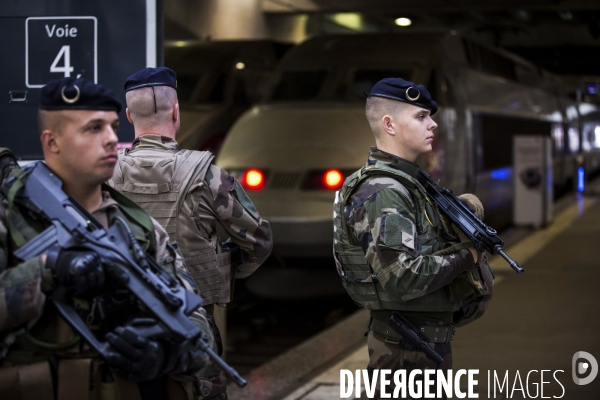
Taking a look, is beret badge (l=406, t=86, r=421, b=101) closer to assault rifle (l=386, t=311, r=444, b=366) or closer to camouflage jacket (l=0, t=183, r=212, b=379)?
assault rifle (l=386, t=311, r=444, b=366)

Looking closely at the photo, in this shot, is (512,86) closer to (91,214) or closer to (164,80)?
(164,80)

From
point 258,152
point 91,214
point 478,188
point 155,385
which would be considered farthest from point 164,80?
point 478,188

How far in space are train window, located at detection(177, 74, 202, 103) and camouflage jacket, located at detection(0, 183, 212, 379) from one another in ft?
33.4

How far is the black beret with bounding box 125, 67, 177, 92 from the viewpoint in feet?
11.1

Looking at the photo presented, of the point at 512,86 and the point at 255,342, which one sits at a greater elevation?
the point at 512,86

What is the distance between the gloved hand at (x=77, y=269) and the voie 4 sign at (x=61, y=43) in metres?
2.41

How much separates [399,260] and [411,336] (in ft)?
1.16

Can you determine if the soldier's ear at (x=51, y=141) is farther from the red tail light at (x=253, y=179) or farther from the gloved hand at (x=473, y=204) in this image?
the red tail light at (x=253, y=179)

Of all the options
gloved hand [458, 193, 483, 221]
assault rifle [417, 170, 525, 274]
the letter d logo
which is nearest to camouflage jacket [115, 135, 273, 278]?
assault rifle [417, 170, 525, 274]

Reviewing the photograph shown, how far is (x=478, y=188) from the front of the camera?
1323cm

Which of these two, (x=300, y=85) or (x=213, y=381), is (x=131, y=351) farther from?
(x=300, y=85)

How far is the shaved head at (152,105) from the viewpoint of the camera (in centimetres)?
340

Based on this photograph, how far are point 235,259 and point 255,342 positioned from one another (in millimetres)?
5065

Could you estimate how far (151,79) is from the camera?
3400 millimetres
